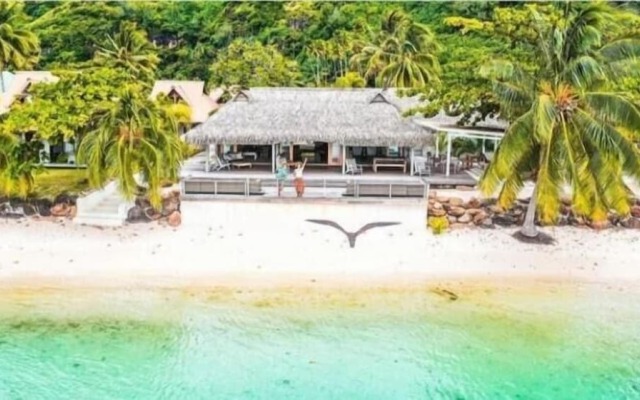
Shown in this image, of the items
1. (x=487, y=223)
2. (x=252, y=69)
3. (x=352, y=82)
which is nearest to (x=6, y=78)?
(x=252, y=69)

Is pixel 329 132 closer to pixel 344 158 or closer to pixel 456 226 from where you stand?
pixel 344 158

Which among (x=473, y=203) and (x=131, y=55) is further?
(x=131, y=55)

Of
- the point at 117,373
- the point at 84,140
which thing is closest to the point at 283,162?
the point at 84,140

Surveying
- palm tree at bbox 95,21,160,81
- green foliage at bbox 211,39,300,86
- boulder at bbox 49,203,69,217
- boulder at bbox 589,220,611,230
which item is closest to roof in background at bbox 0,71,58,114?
palm tree at bbox 95,21,160,81

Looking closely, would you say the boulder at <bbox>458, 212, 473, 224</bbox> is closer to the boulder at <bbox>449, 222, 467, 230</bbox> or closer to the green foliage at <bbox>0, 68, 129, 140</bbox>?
the boulder at <bbox>449, 222, 467, 230</bbox>

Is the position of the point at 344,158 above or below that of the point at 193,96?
below

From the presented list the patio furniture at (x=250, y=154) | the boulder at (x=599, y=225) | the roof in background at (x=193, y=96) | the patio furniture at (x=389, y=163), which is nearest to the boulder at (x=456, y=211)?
the boulder at (x=599, y=225)

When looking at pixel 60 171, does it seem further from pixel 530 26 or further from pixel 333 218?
pixel 530 26
